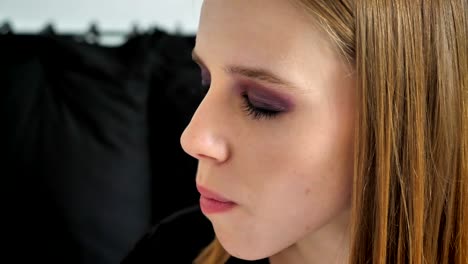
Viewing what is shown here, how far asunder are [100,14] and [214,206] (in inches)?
41.1

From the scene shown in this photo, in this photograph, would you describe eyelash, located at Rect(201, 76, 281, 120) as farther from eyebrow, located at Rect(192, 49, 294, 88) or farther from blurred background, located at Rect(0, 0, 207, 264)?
blurred background, located at Rect(0, 0, 207, 264)

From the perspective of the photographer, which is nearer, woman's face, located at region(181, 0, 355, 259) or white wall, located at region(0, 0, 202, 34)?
woman's face, located at region(181, 0, 355, 259)

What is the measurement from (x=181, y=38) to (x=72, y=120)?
1.15ft

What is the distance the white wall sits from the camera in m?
1.37

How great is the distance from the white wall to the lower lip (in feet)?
2.99

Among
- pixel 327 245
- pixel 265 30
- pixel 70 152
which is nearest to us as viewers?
pixel 265 30

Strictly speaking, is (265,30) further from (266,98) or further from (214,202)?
(214,202)

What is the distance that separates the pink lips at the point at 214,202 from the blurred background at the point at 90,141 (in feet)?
1.87

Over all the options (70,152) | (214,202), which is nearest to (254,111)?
(214,202)

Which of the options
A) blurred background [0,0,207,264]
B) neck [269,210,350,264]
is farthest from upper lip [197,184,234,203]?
blurred background [0,0,207,264]

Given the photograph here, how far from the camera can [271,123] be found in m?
0.47

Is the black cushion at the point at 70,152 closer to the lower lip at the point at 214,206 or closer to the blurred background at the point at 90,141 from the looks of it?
the blurred background at the point at 90,141

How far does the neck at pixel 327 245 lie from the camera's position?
0.55 metres

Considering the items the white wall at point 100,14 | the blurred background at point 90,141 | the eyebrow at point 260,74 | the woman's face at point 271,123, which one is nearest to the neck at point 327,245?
the woman's face at point 271,123
